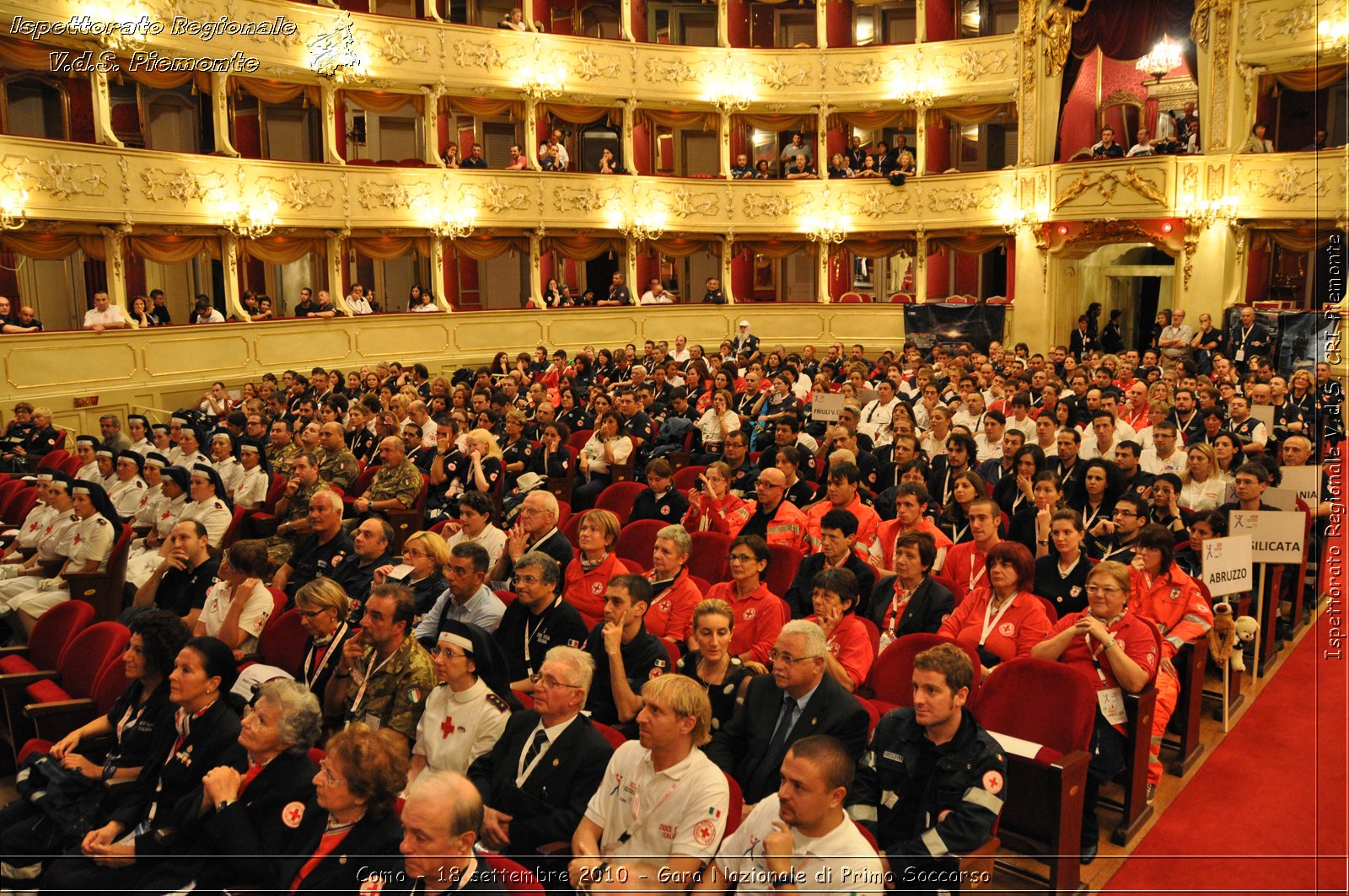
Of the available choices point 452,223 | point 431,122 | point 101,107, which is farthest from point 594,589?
point 431,122

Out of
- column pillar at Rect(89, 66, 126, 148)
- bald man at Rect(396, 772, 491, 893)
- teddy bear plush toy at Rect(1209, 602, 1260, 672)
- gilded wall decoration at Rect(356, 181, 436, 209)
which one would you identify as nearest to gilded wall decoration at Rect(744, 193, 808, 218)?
gilded wall decoration at Rect(356, 181, 436, 209)

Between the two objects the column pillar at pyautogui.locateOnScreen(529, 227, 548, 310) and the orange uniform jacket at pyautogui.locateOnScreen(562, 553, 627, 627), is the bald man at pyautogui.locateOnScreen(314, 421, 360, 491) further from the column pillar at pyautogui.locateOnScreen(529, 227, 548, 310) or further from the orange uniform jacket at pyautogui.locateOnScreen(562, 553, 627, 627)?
the column pillar at pyautogui.locateOnScreen(529, 227, 548, 310)

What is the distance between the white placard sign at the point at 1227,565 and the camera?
5137 mm

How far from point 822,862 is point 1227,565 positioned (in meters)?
3.54

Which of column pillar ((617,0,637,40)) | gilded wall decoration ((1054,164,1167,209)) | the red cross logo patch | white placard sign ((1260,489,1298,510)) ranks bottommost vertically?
the red cross logo patch

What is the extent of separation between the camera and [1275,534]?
5.70 m

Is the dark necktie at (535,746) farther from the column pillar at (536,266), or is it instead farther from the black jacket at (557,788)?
the column pillar at (536,266)

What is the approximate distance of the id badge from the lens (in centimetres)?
424

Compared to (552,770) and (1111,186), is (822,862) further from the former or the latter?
(1111,186)

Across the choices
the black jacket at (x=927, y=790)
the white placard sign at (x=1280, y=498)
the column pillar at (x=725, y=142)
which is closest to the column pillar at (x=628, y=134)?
the column pillar at (x=725, y=142)

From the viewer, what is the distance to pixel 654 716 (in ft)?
10.4

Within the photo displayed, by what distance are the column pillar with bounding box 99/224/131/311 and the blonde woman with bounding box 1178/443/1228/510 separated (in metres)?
13.5

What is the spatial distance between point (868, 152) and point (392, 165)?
31.0 feet

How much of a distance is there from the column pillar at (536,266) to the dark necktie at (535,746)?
52.0 ft
